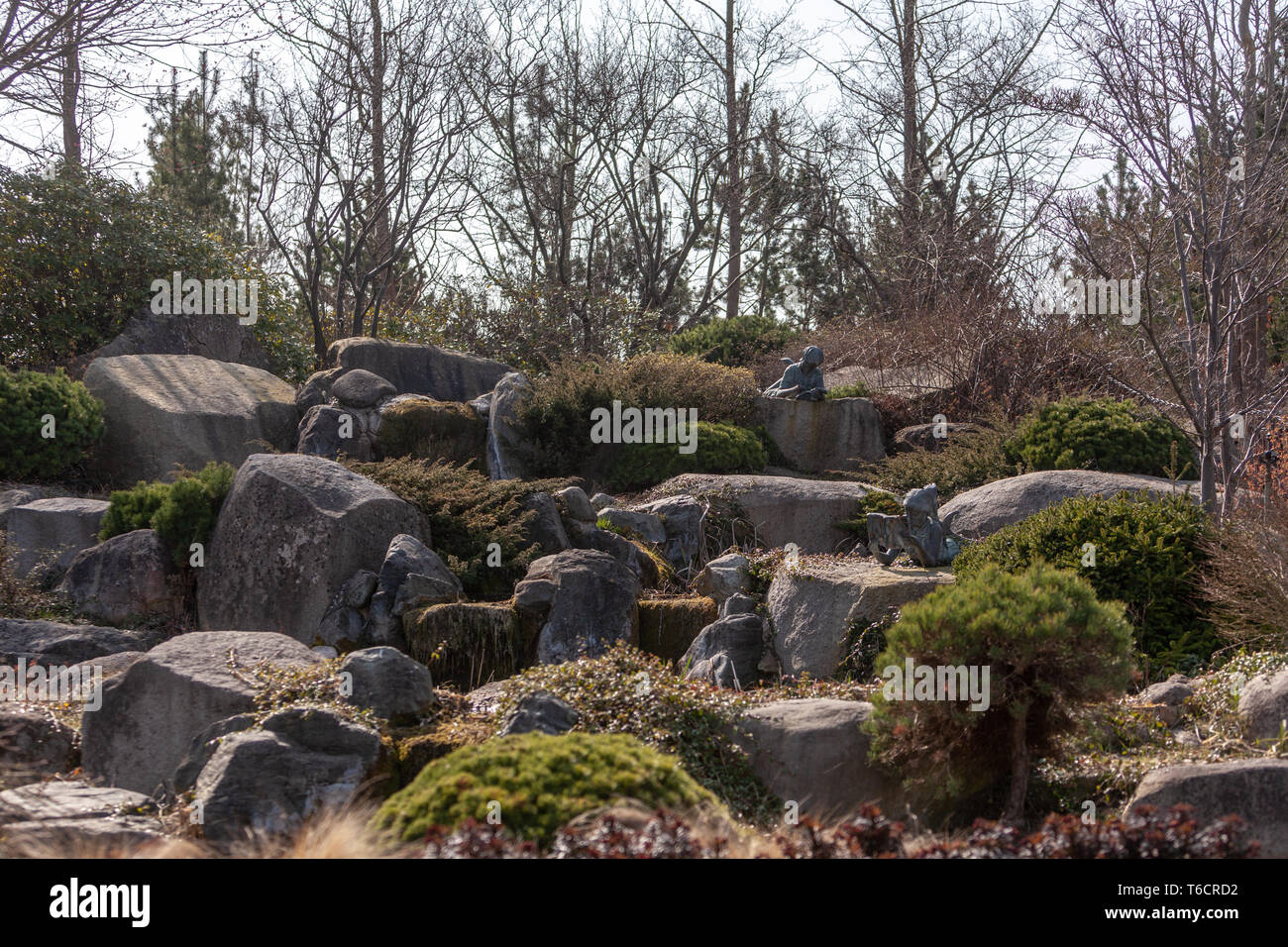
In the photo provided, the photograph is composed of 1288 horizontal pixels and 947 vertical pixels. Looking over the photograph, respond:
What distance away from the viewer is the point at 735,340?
2062 cm

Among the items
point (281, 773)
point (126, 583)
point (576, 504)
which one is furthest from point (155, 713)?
point (576, 504)

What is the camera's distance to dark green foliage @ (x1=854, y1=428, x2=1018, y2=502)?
39.6ft

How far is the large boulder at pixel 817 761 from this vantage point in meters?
5.72

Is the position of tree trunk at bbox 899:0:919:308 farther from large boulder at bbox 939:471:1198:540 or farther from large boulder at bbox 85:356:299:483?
large boulder at bbox 85:356:299:483

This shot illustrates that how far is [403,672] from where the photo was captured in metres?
6.17

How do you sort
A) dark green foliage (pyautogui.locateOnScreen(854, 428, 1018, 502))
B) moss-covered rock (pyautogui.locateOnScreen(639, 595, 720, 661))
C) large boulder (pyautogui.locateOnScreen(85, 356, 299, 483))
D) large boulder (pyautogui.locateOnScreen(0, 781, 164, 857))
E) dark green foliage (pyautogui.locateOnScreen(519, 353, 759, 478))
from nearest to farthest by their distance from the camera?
large boulder (pyautogui.locateOnScreen(0, 781, 164, 857)), moss-covered rock (pyautogui.locateOnScreen(639, 595, 720, 661)), dark green foliage (pyautogui.locateOnScreen(854, 428, 1018, 502)), large boulder (pyautogui.locateOnScreen(85, 356, 299, 483)), dark green foliage (pyautogui.locateOnScreen(519, 353, 759, 478))

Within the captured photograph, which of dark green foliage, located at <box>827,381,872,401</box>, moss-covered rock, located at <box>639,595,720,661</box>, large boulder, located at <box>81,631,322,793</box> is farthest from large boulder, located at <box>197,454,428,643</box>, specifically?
dark green foliage, located at <box>827,381,872,401</box>

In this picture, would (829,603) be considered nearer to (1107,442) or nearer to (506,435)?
(1107,442)

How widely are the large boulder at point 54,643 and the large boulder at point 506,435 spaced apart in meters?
4.79

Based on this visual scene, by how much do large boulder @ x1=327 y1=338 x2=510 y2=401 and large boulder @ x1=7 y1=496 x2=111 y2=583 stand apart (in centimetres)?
426

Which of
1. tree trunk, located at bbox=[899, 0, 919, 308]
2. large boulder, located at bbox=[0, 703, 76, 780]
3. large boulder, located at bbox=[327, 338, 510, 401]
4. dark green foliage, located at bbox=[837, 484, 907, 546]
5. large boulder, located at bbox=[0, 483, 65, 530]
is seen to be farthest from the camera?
tree trunk, located at bbox=[899, 0, 919, 308]

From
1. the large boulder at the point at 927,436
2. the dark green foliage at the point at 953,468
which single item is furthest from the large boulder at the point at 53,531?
the large boulder at the point at 927,436

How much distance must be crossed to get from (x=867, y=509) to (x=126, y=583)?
23.3 feet
